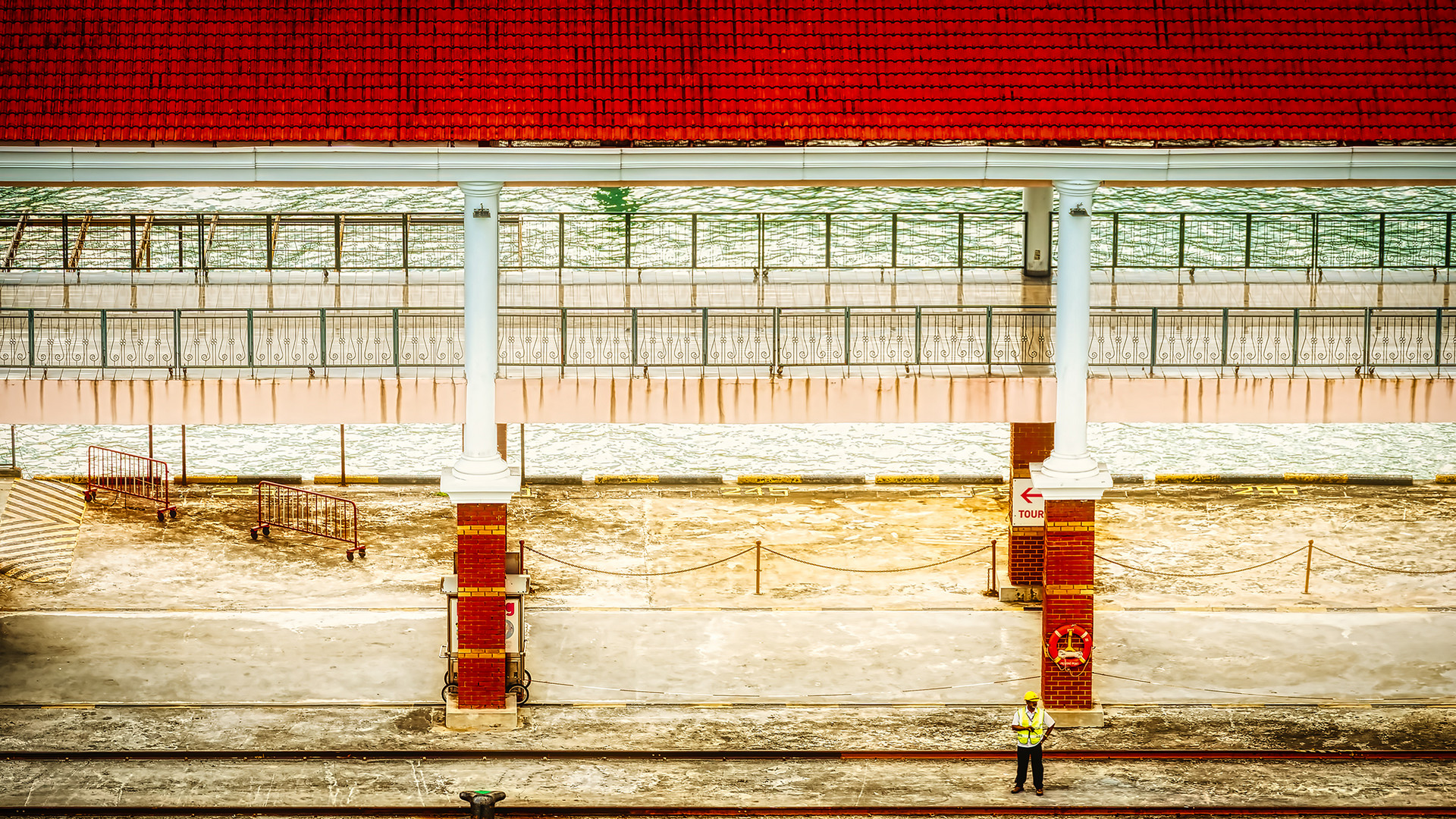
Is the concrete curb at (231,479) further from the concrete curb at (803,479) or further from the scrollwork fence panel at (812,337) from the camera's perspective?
the scrollwork fence panel at (812,337)

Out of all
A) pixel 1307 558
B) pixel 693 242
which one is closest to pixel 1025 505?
pixel 693 242

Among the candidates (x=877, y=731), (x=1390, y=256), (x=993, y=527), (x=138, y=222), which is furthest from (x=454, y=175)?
(x=1390, y=256)

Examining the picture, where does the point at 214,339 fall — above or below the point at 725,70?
below

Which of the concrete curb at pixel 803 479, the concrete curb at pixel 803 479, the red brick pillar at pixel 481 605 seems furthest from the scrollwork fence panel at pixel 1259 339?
the concrete curb at pixel 803 479

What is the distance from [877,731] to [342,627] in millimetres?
9154

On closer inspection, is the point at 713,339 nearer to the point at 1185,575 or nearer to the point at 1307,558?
the point at 1185,575

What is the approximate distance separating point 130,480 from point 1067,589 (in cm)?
2166

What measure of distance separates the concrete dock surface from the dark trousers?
28cm

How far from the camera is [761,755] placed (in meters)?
24.1

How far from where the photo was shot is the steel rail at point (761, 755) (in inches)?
942

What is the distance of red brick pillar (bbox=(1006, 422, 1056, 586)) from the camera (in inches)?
1166

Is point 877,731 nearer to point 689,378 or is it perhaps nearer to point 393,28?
point 689,378

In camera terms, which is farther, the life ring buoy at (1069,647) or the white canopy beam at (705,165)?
the life ring buoy at (1069,647)

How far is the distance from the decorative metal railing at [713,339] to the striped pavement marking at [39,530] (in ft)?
20.2
